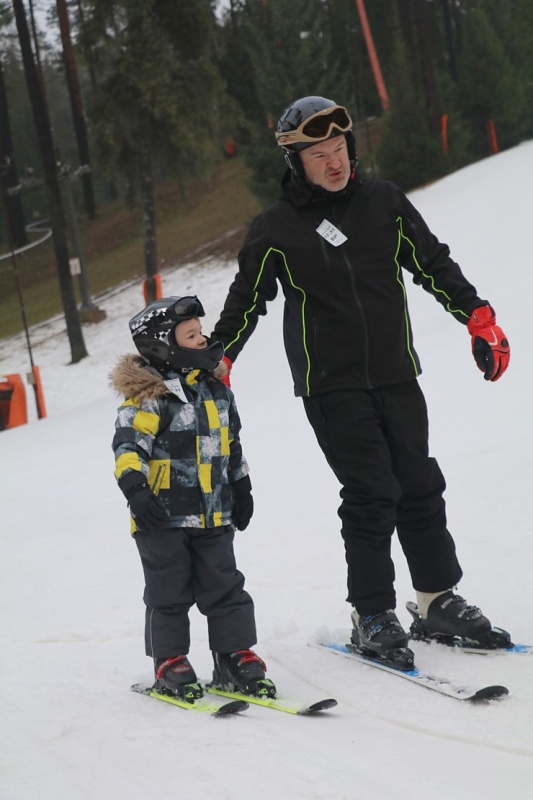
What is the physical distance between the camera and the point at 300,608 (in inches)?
196

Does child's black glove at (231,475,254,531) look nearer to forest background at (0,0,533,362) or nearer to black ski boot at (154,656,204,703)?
black ski boot at (154,656,204,703)

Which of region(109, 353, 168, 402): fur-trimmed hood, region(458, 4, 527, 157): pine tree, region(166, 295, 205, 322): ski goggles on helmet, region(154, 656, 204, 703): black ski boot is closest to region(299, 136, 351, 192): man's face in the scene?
region(166, 295, 205, 322): ski goggles on helmet

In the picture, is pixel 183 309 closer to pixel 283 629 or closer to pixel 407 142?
pixel 283 629

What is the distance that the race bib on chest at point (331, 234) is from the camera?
3.85 m

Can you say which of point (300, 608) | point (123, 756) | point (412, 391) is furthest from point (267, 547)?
point (123, 756)

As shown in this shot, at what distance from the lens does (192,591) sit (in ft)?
12.6

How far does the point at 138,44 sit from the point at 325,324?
19.0 metres

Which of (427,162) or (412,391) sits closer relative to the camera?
(412,391)

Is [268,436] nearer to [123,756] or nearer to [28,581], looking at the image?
[28,581]

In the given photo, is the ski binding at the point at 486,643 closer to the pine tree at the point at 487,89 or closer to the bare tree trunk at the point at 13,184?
the pine tree at the point at 487,89

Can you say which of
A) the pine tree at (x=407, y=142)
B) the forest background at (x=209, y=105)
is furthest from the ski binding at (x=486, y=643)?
the pine tree at (x=407, y=142)

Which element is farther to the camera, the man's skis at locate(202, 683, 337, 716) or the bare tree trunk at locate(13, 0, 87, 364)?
the bare tree trunk at locate(13, 0, 87, 364)

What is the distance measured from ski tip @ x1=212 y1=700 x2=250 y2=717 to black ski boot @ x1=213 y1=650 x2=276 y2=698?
6.5 inches

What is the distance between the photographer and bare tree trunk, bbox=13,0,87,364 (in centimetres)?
2106
